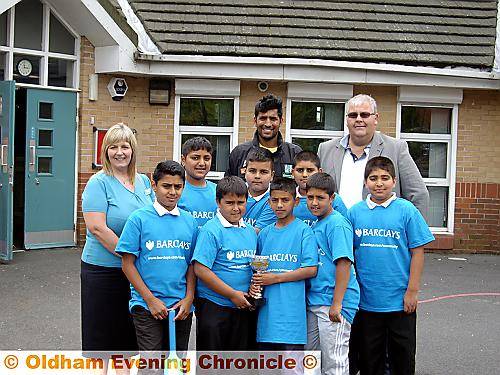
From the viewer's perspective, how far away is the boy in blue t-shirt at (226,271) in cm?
425

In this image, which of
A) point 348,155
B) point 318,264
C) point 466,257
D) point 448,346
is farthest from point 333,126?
point 318,264

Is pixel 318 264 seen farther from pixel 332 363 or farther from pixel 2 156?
pixel 2 156

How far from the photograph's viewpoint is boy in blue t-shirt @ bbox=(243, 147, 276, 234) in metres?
4.59

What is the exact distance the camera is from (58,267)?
951 centimetres

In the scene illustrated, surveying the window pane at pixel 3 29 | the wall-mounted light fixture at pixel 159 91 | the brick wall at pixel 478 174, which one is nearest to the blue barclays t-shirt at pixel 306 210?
the wall-mounted light fixture at pixel 159 91

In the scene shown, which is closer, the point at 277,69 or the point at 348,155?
the point at 348,155

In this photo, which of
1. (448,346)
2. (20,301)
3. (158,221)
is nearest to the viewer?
(158,221)

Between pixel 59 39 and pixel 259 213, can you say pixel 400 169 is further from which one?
pixel 59 39

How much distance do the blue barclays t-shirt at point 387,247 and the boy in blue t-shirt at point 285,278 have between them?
40cm

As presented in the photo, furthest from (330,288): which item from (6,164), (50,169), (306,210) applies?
(50,169)

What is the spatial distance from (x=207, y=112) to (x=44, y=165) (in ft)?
8.86

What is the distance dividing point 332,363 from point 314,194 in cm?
105

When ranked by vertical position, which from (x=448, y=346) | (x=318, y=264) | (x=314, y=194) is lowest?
(x=448, y=346)

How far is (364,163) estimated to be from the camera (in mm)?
4922
